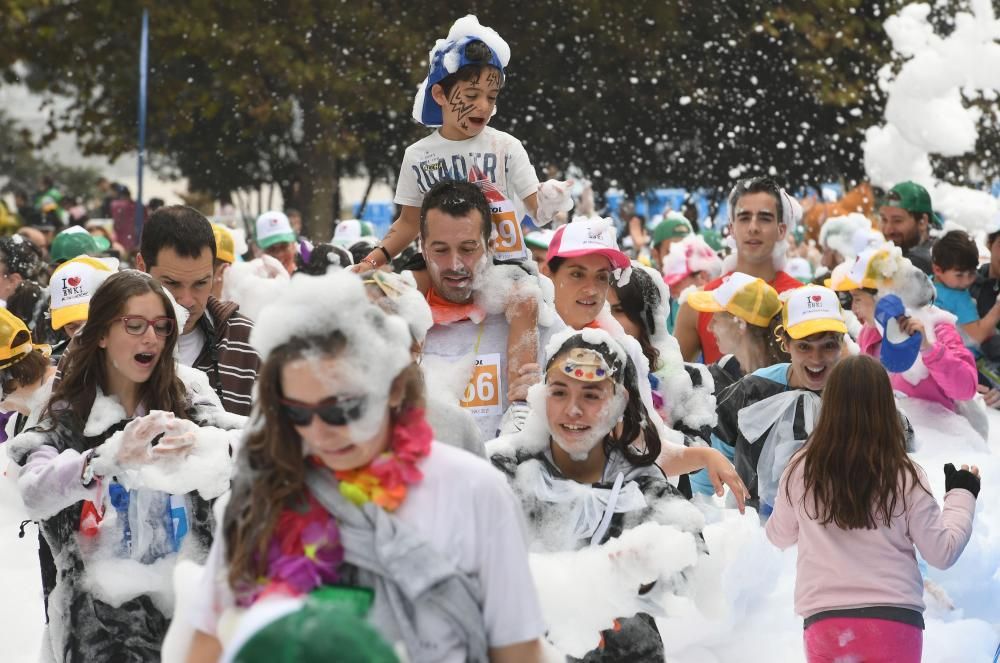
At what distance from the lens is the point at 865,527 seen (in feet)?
14.6

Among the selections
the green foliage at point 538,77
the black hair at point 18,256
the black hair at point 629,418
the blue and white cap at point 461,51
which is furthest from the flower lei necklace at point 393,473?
the green foliage at point 538,77

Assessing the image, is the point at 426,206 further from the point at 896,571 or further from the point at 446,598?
the point at 446,598

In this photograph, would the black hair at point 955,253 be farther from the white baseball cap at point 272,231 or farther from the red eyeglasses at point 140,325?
the red eyeglasses at point 140,325

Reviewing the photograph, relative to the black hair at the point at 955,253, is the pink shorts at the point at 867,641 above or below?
below

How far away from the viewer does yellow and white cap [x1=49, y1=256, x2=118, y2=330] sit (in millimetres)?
5504

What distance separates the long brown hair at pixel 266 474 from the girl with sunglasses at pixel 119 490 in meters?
1.22

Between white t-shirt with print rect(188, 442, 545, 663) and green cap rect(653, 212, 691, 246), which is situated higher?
green cap rect(653, 212, 691, 246)

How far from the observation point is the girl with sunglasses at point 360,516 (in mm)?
2582

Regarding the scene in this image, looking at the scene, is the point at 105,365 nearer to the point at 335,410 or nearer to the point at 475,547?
the point at 335,410

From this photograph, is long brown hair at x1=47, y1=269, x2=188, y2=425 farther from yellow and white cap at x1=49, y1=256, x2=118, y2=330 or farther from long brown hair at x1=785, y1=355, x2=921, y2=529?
long brown hair at x1=785, y1=355, x2=921, y2=529

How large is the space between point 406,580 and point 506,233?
8.87ft

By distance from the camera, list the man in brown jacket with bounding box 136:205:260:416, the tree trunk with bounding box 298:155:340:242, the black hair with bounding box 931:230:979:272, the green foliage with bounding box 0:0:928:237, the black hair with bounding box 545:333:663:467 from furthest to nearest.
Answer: the tree trunk with bounding box 298:155:340:242, the green foliage with bounding box 0:0:928:237, the black hair with bounding box 931:230:979:272, the man in brown jacket with bounding box 136:205:260:416, the black hair with bounding box 545:333:663:467

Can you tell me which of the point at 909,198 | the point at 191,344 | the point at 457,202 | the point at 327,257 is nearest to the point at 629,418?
the point at 457,202

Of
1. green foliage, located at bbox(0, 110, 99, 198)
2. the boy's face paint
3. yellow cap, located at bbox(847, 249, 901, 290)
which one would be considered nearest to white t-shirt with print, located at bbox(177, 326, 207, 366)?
the boy's face paint
